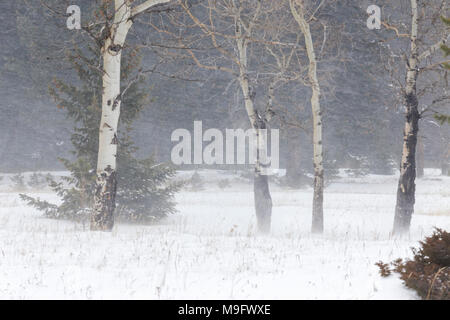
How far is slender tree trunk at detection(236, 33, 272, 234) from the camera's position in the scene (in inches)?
469

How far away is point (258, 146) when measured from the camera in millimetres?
12156

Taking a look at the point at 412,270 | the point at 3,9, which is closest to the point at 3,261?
the point at 412,270

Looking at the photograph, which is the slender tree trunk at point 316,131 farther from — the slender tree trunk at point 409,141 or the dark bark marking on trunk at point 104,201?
the dark bark marking on trunk at point 104,201

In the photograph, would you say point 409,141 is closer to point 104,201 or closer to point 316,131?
point 316,131

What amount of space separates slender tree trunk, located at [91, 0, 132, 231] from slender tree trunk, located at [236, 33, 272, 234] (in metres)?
4.64

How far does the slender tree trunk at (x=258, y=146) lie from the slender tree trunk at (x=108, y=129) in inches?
183

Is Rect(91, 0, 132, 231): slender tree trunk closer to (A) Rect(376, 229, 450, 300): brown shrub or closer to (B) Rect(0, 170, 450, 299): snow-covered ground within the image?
(B) Rect(0, 170, 450, 299): snow-covered ground

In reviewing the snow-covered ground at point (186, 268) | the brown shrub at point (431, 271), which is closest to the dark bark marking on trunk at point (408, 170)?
the snow-covered ground at point (186, 268)

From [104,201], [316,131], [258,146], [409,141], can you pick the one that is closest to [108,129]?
[104,201]

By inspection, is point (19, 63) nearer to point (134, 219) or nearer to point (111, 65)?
point (134, 219)

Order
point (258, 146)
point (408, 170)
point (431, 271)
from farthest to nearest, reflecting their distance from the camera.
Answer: point (258, 146), point (408, 170), point (431, 271)

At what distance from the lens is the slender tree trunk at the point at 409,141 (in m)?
10.0

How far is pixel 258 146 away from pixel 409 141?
4.18m

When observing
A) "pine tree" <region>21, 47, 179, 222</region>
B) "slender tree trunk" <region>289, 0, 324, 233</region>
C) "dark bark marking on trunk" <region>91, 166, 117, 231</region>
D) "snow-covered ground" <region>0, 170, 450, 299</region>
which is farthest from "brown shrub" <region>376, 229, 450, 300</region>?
"pine tree" <region>21, 47, 179, 222</region>
